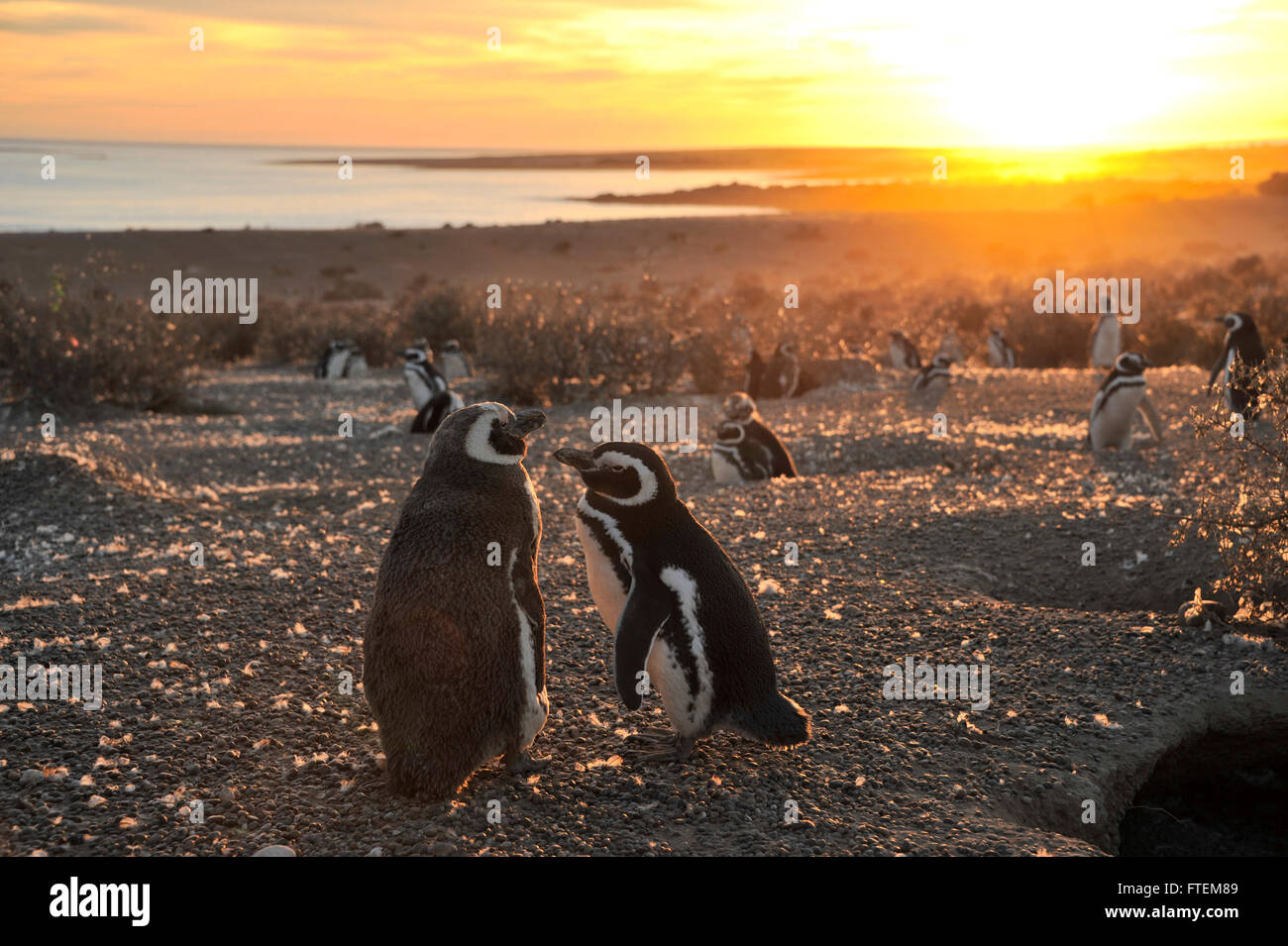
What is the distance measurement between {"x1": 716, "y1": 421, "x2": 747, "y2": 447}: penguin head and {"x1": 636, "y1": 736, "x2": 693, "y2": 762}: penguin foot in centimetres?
541

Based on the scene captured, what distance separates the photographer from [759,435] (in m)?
9.08

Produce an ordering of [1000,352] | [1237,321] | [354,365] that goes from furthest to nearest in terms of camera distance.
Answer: [1000,352], [354,365], [1237,321]

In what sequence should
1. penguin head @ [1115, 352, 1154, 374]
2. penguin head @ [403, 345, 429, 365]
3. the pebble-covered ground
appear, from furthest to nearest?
penguin head @ [403, 345, 429, 365], penguin head @ [1115, 352, 1154, 374], the pebble-covered ground

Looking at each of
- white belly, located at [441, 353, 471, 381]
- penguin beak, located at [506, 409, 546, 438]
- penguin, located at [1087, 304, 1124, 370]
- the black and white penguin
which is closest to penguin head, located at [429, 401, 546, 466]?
penguin beak, located at [506, 409, 546, 438]

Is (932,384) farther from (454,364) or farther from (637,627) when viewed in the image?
(637,627)

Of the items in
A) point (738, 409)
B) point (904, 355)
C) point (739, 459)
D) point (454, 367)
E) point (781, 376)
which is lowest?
point (739, 459)

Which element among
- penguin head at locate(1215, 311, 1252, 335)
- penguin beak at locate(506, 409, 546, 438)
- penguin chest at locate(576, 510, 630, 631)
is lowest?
penguin chest at locate(576, 510, 630, 631)

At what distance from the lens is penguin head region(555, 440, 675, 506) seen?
3.73m

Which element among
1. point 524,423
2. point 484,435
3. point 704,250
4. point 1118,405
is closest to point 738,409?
point 1118,405

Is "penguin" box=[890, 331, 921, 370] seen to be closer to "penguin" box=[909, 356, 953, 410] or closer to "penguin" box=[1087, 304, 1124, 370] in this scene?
"penguin" box=[1087, 304, 1124, 370]

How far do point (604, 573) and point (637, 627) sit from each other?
1.14 feet

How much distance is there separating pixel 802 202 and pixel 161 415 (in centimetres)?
9132
